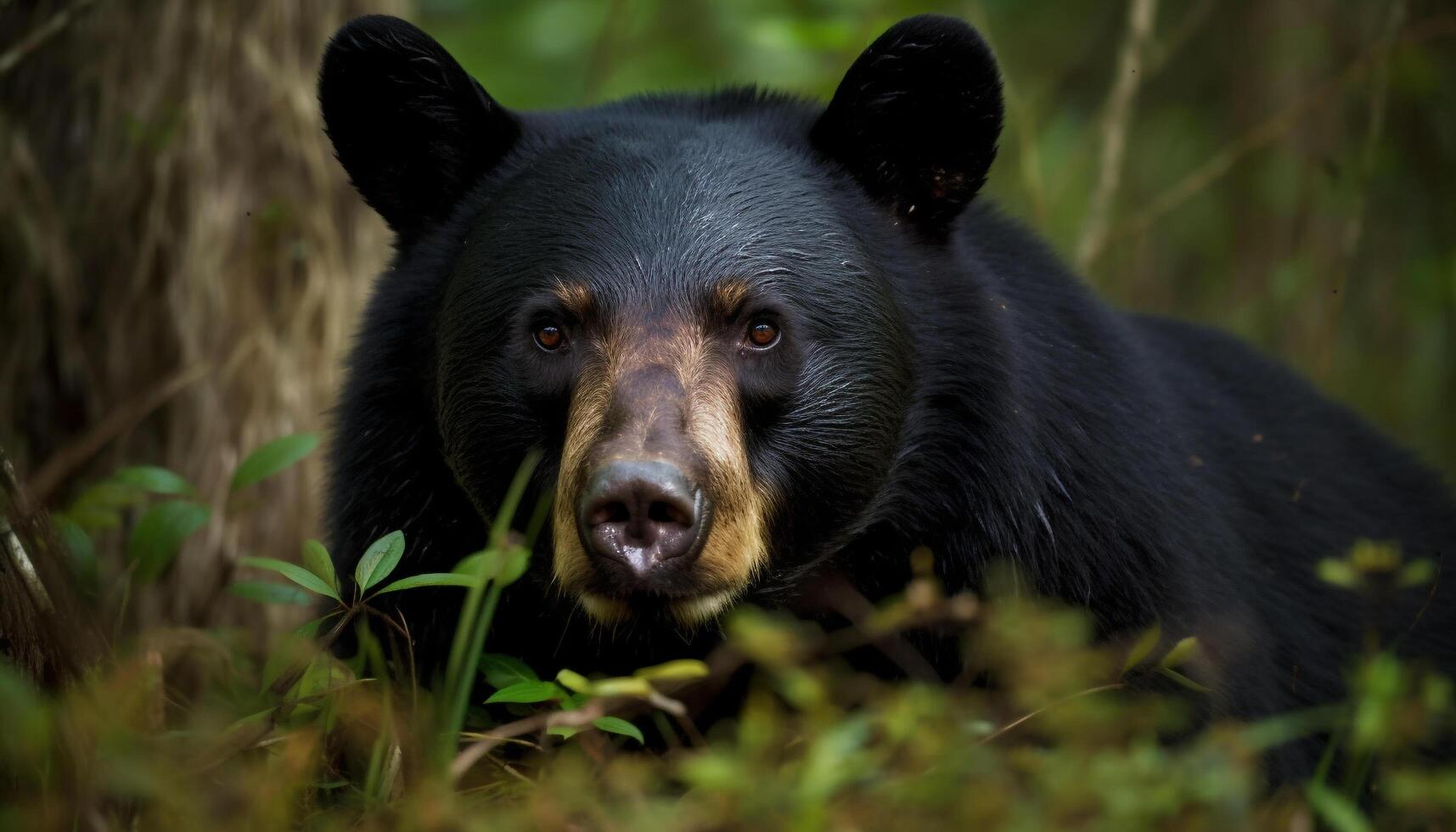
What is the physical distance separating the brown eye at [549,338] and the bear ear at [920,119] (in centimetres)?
84

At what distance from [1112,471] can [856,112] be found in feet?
3.50

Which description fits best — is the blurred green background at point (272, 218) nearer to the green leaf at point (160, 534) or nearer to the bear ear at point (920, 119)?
the green leaf at point (160, 534)

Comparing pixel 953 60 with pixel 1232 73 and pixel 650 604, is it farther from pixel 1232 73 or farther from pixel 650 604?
pixel 1232 73

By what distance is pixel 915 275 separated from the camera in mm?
3494

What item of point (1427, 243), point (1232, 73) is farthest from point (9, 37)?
point (1427, 243)

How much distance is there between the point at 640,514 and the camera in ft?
8.99

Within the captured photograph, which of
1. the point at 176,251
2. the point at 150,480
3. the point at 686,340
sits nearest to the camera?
the point at 686,340

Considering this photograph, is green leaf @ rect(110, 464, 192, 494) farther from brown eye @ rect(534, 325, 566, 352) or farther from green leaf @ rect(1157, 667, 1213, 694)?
green leaf @ rect(1157, 667, 1213, 694)

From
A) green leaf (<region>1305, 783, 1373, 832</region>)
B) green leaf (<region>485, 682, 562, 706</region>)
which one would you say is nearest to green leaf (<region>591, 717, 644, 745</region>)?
green leaf (<region>485, 682, 562, 706</region>)

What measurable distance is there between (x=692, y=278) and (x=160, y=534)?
1.52 m

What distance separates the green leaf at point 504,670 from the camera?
9.81 ft

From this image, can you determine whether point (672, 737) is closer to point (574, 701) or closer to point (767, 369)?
point (574, 701)

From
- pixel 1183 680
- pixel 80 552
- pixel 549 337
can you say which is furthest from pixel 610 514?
pixel 80 552

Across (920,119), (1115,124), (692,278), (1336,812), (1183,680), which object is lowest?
(1183,680)
